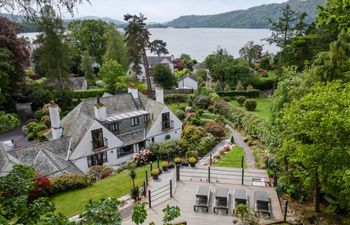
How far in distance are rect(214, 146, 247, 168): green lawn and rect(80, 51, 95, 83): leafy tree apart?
137 feet

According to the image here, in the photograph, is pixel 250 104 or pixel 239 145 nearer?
pixel 239 145

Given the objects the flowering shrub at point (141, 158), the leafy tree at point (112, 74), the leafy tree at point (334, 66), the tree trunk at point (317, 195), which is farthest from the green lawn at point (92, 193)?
the leafy tree at point (112, 74)

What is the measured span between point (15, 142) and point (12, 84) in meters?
10.3

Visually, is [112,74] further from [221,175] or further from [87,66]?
[221,175]

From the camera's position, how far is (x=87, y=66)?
192 feet

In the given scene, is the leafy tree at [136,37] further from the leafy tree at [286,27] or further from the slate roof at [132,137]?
the leafy tree at [286,27]

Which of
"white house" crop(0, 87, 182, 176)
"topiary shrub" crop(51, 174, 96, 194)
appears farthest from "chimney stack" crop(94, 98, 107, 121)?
"topiary shrub" crop(51, 174, 96, 194)

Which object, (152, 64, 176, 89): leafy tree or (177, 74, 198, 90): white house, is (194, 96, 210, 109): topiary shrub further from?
(177, 74, 198, 90): white house

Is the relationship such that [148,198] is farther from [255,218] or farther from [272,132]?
[272,132]

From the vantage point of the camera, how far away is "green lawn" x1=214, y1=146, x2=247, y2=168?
22.4 metres

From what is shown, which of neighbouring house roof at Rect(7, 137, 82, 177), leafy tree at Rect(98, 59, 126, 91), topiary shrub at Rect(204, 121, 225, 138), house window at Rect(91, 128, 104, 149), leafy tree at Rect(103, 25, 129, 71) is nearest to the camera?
neighbouring house roof at Rect(7, 137, 82, 177)

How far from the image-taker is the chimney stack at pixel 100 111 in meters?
26.2

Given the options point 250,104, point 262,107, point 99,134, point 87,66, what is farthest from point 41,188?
point 87,66

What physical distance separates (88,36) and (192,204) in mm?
59463
